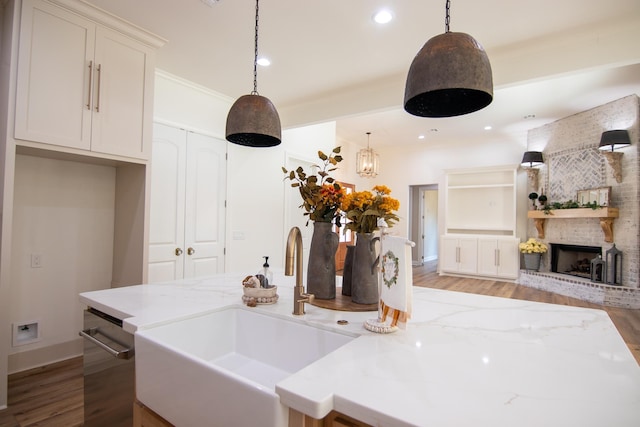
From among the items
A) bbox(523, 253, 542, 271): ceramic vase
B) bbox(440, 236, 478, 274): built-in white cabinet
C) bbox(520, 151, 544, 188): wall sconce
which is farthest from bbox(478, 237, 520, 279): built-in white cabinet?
bbox(520, 151, 544, 188): wall sconce

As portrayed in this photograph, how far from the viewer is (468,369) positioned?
86 cm

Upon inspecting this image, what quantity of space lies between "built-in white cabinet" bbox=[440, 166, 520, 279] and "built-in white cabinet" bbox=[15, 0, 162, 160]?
21.3ft

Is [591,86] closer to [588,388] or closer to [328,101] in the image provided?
[328,101]

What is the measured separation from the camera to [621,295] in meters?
4.75

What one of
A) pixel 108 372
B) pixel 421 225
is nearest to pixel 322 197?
pixel 108 372

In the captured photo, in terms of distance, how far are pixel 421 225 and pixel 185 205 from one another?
666 centimetres

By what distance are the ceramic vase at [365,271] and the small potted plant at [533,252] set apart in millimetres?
6116

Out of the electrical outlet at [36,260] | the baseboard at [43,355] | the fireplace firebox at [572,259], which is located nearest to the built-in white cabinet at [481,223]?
the fireplace firebox at [572,259]

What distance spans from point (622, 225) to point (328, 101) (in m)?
4.85

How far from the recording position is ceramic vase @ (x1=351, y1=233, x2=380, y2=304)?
1.42 metres

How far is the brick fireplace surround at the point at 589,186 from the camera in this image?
15.6ft

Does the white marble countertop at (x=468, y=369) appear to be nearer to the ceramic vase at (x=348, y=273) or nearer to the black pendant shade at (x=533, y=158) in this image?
the ceramic vase at (x=348, y=273)

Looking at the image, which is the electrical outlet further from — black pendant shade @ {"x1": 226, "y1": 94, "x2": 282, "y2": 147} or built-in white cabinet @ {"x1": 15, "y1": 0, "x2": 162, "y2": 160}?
black pendant shade @ {"x1": 226, "y1": 94, "x2": 282, "y2": 147}

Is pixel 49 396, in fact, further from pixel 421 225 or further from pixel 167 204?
pixel 421 225
